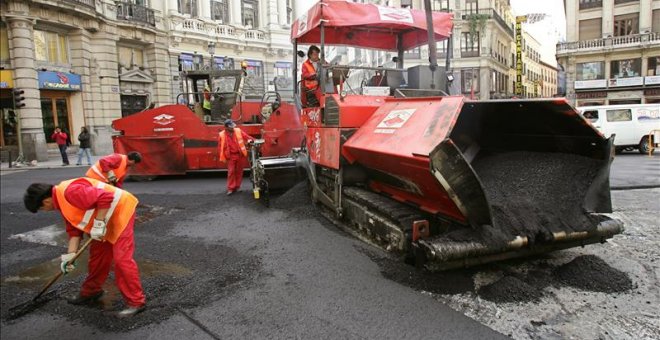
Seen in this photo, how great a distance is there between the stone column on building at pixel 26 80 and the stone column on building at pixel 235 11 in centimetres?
1235

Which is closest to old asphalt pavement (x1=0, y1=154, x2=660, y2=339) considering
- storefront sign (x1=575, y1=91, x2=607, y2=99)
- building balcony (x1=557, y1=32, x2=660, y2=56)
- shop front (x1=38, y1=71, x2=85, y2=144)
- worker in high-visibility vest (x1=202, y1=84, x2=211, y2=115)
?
worker in high-visibility vest (x1=202, y1=84, x2=211, y2=115)

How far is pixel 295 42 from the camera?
675 centimetres

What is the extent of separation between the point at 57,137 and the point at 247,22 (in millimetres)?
16181

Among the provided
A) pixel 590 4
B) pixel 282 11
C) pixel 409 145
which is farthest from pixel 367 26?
pixel 590 4

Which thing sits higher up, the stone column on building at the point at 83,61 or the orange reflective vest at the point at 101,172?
the stone column on building at the point at 83,61

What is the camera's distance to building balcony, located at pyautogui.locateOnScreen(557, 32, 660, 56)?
32500mm

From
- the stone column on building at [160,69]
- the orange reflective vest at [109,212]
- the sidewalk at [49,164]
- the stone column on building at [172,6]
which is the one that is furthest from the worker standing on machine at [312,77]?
the stone column on building at [172,6]

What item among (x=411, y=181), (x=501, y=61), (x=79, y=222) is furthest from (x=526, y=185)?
(x=501, y=61)

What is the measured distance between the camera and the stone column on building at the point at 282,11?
31.2 m

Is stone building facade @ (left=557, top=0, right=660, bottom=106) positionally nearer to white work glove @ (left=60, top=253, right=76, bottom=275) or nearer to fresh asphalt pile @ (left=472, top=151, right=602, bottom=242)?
fresh asphalt pile @ (left=472, top=151, right=602, bottom=242)

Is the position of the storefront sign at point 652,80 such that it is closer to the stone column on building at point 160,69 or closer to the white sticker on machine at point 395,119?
the stone column on building at point 160,69

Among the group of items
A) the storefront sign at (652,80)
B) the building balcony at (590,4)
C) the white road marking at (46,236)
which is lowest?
the white road marking at (46,236)

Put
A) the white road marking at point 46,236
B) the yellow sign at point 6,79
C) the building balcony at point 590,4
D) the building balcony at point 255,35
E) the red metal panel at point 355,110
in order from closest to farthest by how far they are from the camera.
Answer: the red metal panel at point 355,110, the white road marking at point 46,236, the yellow sign at point 6,79, the building balcony at point 255,35, the building balcony at point 590,4

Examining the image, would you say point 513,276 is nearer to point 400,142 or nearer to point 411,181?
point 411,181
